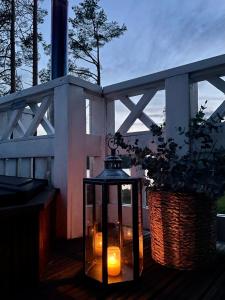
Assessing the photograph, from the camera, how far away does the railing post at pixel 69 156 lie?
8.23ft

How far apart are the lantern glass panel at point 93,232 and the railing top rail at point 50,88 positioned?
1367 millimetres

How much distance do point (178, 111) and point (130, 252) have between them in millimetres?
1342

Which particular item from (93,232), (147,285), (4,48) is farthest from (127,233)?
(4,48)

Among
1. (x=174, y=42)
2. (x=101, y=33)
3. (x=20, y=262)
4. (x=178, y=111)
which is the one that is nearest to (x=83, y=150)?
(x=178, y=111)

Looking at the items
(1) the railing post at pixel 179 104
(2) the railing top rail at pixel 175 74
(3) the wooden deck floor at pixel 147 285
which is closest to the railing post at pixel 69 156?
(2) the railing top rail at pixel 175 74

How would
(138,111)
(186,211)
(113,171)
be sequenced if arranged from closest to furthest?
(113,171), (186,211), (138,111)

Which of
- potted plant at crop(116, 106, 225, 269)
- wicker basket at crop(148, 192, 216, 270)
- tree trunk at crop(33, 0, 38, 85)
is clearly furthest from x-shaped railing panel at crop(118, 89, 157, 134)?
tree trunk at crop(33, 0, 38, 85)

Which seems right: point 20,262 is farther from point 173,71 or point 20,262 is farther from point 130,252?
point 173,71

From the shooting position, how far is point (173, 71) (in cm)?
241

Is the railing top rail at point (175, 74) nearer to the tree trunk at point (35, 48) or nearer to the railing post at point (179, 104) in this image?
the railing post at point (179, 104)

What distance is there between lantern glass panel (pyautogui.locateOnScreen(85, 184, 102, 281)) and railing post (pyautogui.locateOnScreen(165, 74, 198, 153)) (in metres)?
1.10

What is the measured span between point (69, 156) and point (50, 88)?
774 mm

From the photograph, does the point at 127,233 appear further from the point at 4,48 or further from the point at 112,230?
the point at 4,48

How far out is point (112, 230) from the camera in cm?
151
